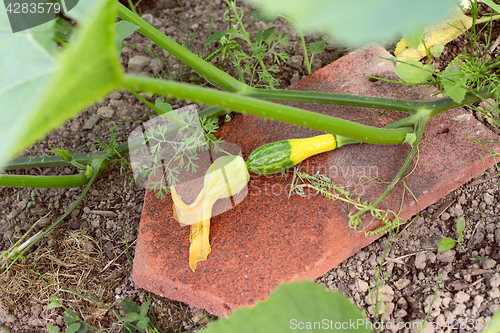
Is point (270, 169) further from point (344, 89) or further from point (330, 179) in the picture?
point (344, 89)

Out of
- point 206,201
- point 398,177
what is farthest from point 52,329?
point 398,177

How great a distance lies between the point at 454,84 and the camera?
1.54 metres

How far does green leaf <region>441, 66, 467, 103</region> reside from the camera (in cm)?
151

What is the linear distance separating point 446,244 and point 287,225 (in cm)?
66

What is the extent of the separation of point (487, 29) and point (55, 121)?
2276 mm

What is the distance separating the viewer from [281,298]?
3.22ft

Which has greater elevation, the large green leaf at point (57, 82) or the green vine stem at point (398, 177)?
the large green leaf at point (57, 82)

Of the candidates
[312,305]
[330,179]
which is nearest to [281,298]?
[312,305]

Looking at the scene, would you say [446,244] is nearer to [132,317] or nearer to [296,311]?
[296,311]

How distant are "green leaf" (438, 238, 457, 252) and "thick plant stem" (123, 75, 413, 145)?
0.62 meters

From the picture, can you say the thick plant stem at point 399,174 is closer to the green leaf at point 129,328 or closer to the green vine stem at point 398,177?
the green vine stem at point 398,177

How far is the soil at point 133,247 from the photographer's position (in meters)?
1.62

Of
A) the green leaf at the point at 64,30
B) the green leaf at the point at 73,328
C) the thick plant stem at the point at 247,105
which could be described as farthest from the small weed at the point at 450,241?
the green leaf at the point at 64,30

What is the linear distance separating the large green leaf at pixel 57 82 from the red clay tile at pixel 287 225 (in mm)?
1122
